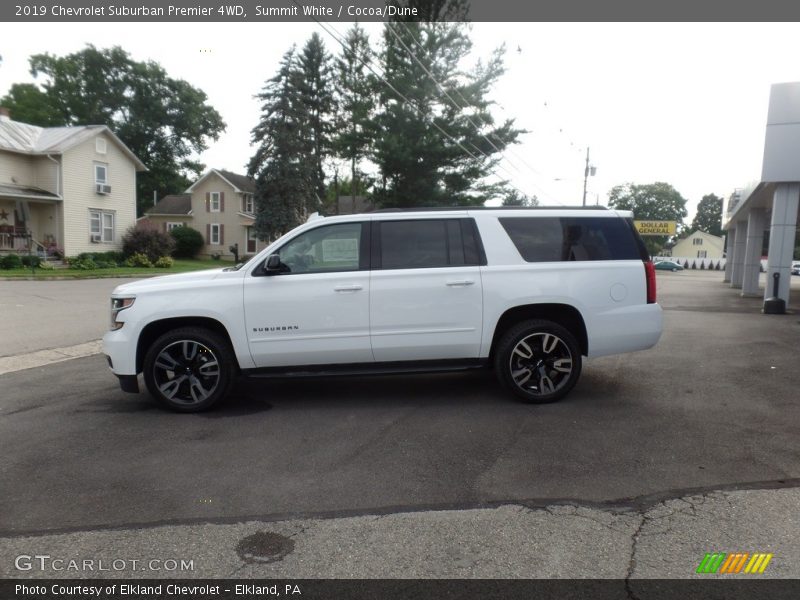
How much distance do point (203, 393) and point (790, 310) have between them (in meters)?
16.1

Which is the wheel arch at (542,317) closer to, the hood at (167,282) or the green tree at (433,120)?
the hood at (167,282)

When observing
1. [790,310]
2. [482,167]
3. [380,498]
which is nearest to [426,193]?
[482,167]

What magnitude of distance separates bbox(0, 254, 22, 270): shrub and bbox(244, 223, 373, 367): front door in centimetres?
2644

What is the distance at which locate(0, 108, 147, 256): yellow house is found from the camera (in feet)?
98.4

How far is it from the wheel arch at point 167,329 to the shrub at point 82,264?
25436mm

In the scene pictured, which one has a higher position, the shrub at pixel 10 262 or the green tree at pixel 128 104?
the green tree at pixel 128 104

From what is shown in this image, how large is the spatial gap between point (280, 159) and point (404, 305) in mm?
36552

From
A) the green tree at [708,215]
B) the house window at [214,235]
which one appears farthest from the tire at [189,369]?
the green tree at [708,215]

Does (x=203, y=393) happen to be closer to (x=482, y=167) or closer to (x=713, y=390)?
(x=713, y=390)

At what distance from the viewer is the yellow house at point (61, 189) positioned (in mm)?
30000

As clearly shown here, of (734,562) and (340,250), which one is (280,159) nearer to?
(340,250)

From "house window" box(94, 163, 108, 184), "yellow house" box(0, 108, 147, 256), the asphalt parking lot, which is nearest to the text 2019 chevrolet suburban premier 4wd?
the asphalt parking lot

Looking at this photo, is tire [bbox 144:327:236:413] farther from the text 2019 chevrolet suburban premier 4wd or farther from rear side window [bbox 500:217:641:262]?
rear side window [bbox 500:217:641:262]

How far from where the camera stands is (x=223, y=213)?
1879 inches
